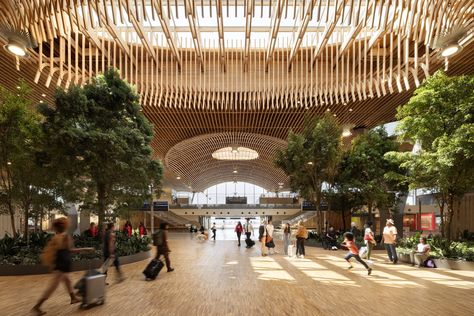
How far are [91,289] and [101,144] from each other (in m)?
6.45

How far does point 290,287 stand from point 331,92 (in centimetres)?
920

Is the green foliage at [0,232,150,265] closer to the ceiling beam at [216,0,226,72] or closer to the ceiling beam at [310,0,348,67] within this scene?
the ceiling beam at [216,0,226,72]

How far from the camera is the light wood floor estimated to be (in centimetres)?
688

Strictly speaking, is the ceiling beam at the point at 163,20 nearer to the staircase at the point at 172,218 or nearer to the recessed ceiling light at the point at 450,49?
the recessed ceiling light at the point at 450,49

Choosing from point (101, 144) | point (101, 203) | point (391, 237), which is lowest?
point (391, 237)

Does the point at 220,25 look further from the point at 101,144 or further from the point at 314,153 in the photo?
the point at 314,153

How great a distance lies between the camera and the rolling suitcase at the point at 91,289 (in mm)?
6867

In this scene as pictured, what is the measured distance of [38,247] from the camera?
1258 cm

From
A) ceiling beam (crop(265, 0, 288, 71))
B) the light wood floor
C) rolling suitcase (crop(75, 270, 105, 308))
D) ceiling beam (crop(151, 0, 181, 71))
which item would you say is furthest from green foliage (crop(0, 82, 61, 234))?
ceiling beam (crop(265, 0, 288, 71))

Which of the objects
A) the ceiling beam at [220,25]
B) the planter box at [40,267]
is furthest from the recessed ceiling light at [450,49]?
the planter box at [40,267]

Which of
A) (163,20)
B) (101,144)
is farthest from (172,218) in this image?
(163,20)

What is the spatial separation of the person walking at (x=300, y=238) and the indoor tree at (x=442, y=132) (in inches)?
152

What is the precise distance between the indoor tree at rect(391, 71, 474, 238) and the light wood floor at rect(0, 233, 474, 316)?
2.70 m

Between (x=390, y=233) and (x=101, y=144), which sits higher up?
(x=101, y=144)
